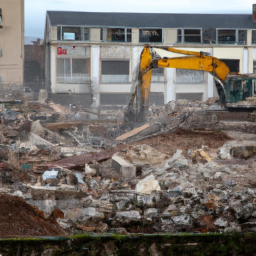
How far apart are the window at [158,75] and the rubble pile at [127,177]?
1.26m

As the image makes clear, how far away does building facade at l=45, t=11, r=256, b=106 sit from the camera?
27.4 ft

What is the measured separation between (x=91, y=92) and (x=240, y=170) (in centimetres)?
402

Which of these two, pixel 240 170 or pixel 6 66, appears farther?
pixel 6 66

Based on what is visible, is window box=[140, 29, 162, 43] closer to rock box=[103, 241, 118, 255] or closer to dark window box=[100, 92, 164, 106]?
dark window box=[100, 92, 164, 106]

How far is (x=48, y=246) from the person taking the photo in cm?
372

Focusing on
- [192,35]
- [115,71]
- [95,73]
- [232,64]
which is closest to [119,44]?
[115,71]

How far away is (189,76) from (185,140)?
8.83ft

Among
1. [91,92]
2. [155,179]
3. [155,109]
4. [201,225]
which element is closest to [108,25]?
[91,92]

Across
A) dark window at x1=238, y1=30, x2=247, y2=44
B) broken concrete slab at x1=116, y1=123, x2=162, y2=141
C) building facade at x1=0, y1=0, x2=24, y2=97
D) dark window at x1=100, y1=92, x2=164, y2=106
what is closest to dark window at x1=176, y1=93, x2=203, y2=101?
dark window at x1=100, y1=92, x2=164, y2=106

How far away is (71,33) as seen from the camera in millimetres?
8352

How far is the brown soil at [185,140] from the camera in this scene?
6.41 metres

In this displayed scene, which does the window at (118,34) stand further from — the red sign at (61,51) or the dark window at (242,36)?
the dark window at (242,36)

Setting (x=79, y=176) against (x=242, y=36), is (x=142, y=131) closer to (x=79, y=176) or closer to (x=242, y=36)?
(x=79, y=176)

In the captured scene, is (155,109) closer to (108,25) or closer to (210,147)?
(108,25)
